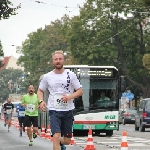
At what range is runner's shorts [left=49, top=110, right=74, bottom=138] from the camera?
40.8ft

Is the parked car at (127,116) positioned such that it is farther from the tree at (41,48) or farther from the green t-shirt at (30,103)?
the tree at (41,48)

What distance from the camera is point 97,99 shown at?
30.5 meters

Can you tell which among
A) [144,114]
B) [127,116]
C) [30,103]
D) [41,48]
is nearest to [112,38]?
[127,116]

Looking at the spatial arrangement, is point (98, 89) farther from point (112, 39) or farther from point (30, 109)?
point (112, 39)

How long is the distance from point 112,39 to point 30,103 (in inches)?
1867

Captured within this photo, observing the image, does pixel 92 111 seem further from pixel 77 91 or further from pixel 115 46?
pixel 115 46

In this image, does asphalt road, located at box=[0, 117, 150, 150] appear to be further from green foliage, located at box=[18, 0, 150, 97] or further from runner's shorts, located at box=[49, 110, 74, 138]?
green foliage, located at box=[18, 0, 150, 97]

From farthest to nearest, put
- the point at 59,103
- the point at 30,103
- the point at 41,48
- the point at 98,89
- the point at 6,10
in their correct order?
the point at 41,48, the point at 6,10, the point at 98,89, the point at 30,103, the point at 59,103

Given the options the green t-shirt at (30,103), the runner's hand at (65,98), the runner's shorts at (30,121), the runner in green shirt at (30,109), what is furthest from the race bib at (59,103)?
the runner's shorts at (30,121)

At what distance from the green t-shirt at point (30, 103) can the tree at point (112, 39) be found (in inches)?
1801

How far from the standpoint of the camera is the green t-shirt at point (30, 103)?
23391 mm

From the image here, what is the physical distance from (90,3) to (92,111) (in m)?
42.2

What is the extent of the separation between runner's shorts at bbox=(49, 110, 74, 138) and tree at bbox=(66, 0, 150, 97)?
2230 inches

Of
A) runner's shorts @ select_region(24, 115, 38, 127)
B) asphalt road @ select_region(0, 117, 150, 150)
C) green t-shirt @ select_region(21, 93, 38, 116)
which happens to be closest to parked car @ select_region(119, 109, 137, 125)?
asphalt road @ select_region(0, 117, 150, 150)
